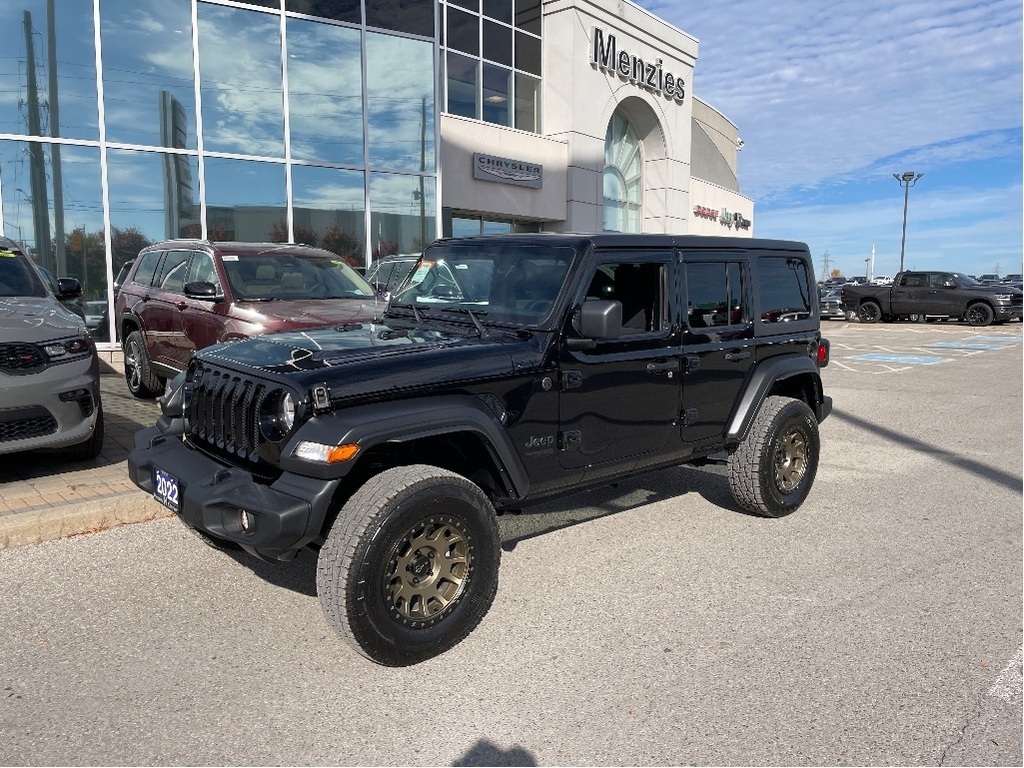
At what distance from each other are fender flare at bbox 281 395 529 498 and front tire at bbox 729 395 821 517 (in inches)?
81.3

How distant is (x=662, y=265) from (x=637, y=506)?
1878 millimetres

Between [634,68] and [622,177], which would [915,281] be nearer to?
[622,177]

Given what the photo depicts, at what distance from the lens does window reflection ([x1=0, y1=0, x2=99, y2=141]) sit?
461 inches

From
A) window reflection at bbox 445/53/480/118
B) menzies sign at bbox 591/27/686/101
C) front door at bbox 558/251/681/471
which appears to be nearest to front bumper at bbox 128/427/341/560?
front door at bbox 558/251/681/471

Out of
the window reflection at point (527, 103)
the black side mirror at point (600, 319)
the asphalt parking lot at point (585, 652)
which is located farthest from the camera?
the window reflection at point (527, 103)

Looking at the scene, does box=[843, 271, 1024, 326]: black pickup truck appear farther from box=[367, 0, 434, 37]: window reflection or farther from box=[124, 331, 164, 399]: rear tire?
box=[124, 331, 164, 399]: rear tire

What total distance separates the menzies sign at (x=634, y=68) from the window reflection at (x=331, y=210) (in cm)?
1272

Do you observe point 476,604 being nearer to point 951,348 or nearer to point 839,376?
point 839,376

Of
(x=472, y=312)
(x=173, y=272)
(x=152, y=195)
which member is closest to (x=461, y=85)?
(x=152, y=195)

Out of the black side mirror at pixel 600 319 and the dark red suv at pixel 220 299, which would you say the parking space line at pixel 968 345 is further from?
the black side mirror at pixel 600 319

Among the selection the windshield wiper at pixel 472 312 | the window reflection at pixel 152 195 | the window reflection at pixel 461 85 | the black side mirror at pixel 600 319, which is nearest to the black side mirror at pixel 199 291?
the windshield wiper at pixel 472 312

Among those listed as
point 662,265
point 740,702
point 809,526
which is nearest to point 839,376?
point 809,526

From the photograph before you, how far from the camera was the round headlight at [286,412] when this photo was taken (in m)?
3.43

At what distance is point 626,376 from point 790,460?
1.87 metres
